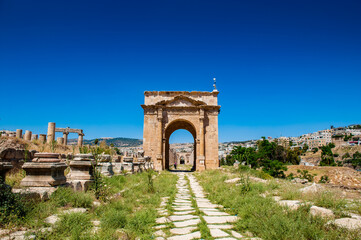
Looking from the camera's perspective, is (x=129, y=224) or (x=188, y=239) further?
(x=129, y=224)

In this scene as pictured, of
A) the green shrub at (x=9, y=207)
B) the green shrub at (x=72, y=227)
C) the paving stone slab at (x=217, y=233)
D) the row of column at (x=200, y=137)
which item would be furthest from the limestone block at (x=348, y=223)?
the row of column at (x=200, y=137)

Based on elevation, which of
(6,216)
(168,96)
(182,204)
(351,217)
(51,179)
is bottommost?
(182,204)

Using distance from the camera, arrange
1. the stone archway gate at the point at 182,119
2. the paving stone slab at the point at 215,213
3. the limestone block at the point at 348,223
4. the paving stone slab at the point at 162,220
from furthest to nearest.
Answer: the stone archway gate at the point at 182,119 → the paving stone slab at the point at 215,213 → the paving stone slab at the point at 162,220 → the limestone block at the point at 348,223

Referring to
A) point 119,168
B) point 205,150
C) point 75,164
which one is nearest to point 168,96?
point 205,150

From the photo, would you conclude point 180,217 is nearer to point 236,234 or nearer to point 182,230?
point 182,230

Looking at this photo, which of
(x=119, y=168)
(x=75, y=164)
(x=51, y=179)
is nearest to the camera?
(x=51, y=179)

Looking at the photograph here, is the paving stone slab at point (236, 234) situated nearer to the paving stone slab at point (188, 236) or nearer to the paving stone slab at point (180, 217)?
the paving stone slab at point (188, 236)

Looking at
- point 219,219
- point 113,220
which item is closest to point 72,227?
point 113,220

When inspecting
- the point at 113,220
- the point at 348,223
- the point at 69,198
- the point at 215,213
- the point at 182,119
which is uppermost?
the point at 182,119

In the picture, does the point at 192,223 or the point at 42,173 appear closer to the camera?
the point at 192,223

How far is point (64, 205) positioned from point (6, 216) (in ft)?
4.10

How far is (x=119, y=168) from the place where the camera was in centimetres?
1020

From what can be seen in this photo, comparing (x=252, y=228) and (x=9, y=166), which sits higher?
(x=9, y=166)

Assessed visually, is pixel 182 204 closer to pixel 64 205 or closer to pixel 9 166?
pixel 64 205
